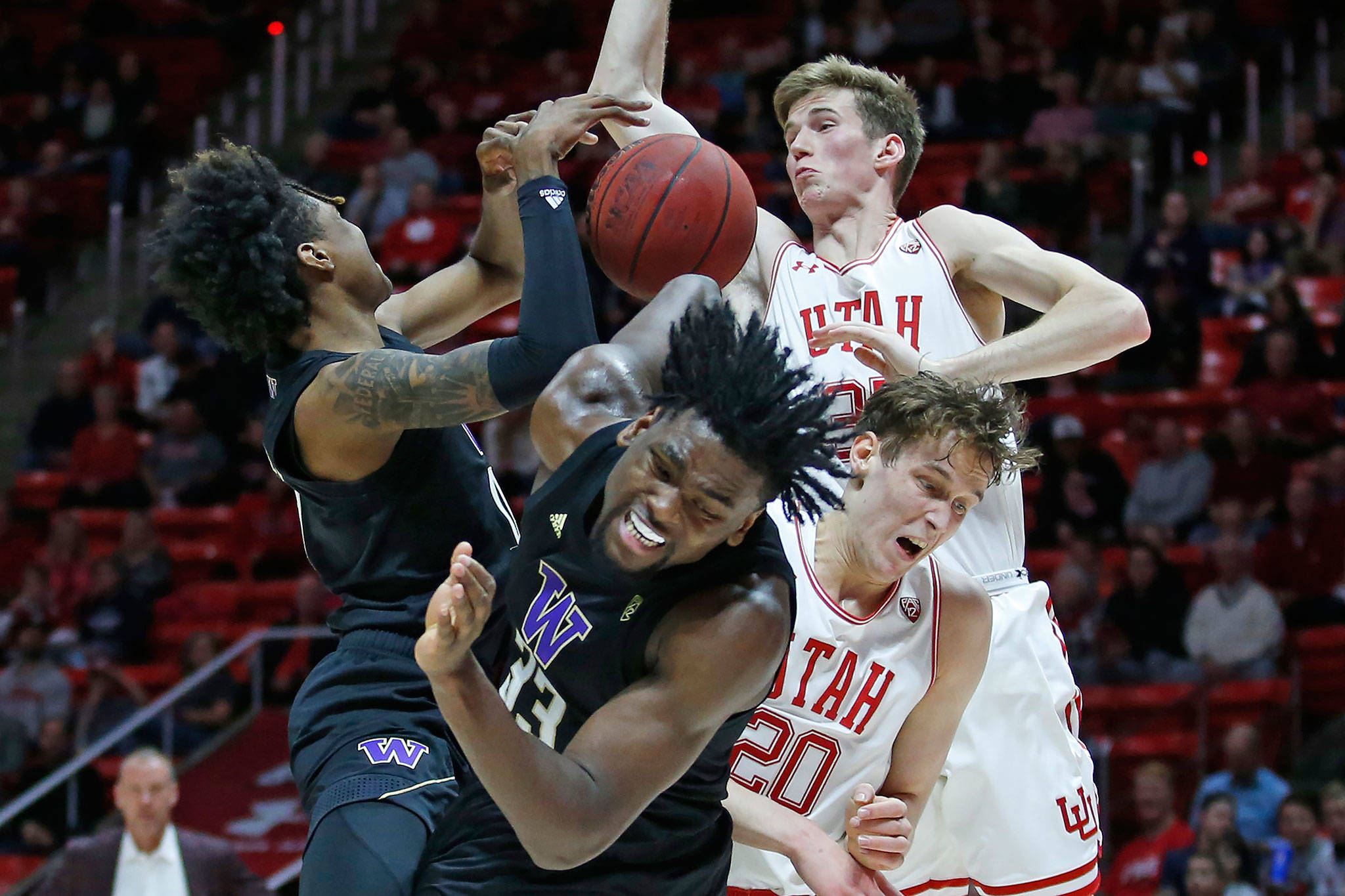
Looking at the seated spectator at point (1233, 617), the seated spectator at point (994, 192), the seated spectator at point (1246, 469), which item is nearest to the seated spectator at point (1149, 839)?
the seated spectator at point (1233, 617)

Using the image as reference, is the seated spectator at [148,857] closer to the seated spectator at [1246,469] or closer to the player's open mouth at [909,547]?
the player's open mouth at [909,547]

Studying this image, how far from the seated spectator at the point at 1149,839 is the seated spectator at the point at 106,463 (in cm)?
640

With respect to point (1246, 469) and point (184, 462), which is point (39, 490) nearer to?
point (184, 462)

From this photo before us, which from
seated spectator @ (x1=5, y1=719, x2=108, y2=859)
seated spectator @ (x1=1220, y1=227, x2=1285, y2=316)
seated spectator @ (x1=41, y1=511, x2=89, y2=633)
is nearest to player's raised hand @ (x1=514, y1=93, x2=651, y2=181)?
seated spectator @ (x1=5, y1=719, x2=108, y2=859)

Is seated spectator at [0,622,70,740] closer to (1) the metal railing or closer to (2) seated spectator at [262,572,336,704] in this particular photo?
(1) the metal railing

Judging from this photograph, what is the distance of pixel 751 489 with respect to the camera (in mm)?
2576

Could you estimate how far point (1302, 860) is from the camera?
653 centimetres

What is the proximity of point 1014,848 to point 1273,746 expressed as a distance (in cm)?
350

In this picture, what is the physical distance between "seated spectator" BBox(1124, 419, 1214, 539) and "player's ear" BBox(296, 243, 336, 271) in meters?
6.12

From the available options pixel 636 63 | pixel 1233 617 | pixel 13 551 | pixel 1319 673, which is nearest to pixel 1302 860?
pixel 1319 673

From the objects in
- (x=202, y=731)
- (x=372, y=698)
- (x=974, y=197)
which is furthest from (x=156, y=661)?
(x=372, y=698)

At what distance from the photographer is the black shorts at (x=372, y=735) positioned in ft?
10.0

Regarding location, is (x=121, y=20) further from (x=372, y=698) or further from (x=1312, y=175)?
(x=372, y=698)

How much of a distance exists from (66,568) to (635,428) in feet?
25.8
